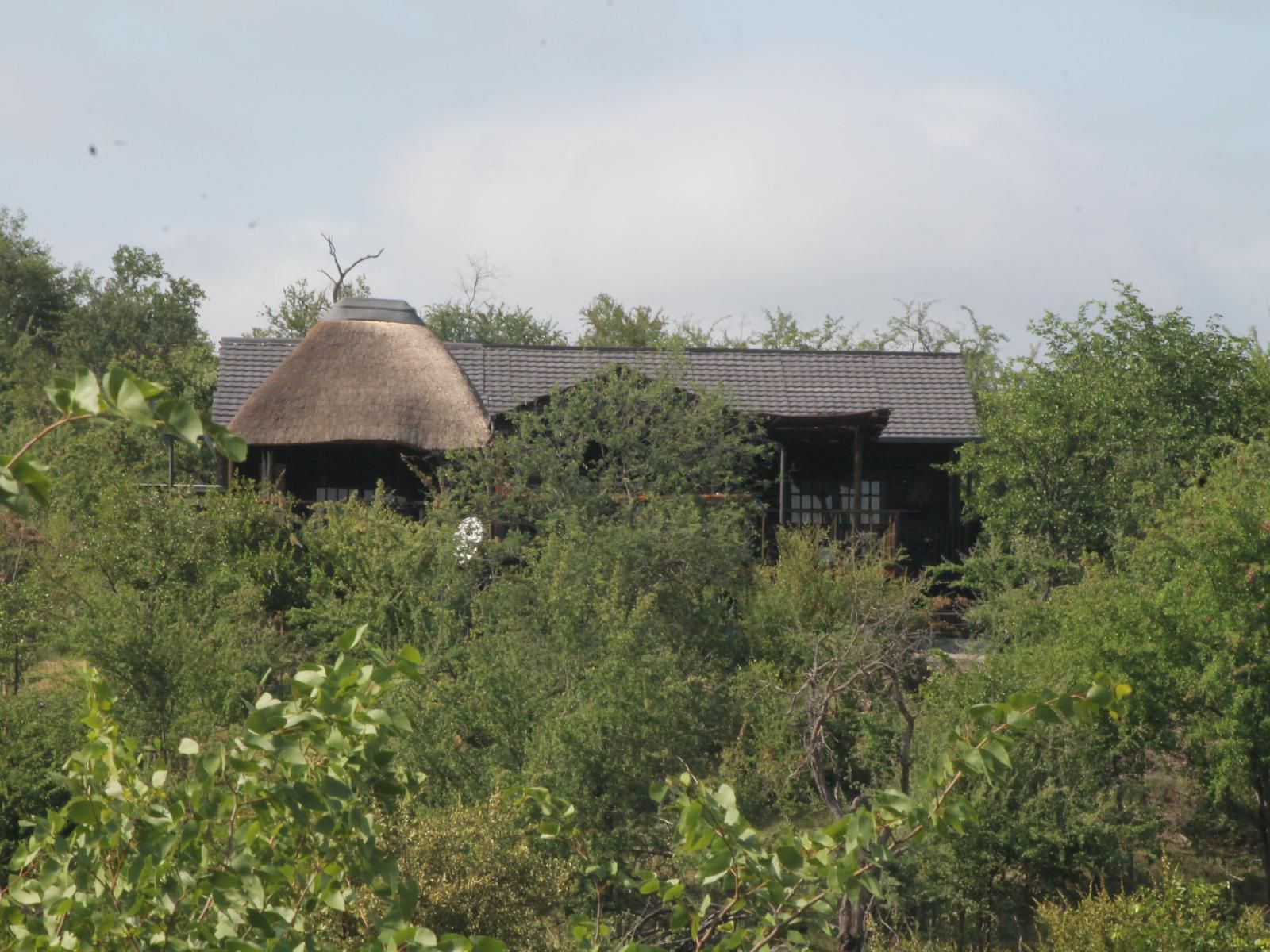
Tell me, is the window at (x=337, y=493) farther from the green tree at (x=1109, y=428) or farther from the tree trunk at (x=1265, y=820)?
the tree trunk at (x=1265, y=820)

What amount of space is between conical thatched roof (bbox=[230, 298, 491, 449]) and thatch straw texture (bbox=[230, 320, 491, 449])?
15mm

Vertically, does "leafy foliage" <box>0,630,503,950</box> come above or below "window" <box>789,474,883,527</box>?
below

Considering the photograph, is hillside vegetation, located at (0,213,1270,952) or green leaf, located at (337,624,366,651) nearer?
green leaf, located at (337,624,366,651)

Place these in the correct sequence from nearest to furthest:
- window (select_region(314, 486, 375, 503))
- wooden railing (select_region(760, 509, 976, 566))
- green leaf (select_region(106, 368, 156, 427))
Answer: green leaf (select_region(106, 368, 156, 427))
wooden railing (select_region(760, 509, 976, 566))
window (select_region(314, 486, 375, 503))

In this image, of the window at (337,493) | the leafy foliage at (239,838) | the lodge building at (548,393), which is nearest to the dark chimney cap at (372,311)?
the lodge building at (548,393)

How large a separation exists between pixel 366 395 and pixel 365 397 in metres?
0.11

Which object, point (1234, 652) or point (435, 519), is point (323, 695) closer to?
point (1234, 652)

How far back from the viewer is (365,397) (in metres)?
27.5

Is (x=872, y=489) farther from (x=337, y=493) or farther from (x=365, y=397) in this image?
(x=337, y=493)

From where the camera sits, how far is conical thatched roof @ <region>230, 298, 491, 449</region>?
2648cm

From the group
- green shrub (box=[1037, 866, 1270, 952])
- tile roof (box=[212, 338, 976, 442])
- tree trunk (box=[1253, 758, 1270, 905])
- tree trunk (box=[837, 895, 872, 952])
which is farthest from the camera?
tile roof (box=[212, 338, 976, 442])

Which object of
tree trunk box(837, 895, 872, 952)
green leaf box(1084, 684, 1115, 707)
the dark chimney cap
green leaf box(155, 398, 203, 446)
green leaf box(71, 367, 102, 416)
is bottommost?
tree trunk box(837, 895, 872, 952)

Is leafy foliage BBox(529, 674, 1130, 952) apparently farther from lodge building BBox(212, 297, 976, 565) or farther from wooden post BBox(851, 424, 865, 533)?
lodge building BBox(212, 297, 976, 565)

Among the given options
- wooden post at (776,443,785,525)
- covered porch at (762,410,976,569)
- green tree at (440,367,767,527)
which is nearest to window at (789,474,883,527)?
covered porch at (762,410,976,569)
